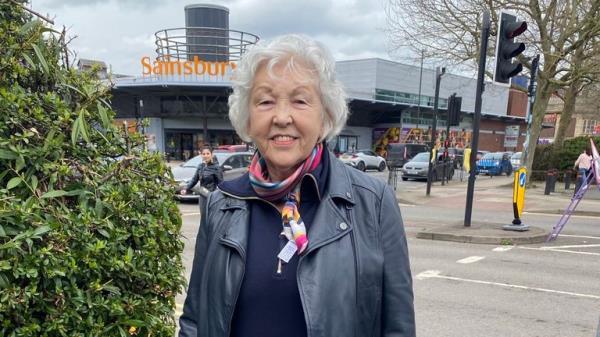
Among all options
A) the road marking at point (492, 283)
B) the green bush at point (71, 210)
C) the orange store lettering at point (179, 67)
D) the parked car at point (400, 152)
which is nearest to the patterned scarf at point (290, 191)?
the green bush at point (71, 210)

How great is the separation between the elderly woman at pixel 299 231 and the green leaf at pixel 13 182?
0.66m

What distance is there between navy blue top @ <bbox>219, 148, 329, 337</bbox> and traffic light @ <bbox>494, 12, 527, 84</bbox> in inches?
283

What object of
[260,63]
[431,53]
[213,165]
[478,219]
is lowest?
[478,219]

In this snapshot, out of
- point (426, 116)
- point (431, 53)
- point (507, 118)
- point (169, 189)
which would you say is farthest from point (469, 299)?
point (507, 118)

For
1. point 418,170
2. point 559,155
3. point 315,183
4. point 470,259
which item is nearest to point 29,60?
point 315,183

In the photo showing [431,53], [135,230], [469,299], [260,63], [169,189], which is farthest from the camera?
[431,53]

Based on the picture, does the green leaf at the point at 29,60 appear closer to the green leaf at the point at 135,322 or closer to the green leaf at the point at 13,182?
the green leaf at the point at 13,182

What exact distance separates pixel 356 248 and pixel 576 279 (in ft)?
18.7

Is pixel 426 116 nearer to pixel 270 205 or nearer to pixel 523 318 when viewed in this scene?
pixel 523 318

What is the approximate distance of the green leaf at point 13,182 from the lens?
1415mm

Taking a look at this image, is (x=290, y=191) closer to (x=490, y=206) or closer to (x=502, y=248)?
(x=502, y=248)

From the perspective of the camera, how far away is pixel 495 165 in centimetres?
2545

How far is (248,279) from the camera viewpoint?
4.64ft

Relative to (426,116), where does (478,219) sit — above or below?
below
